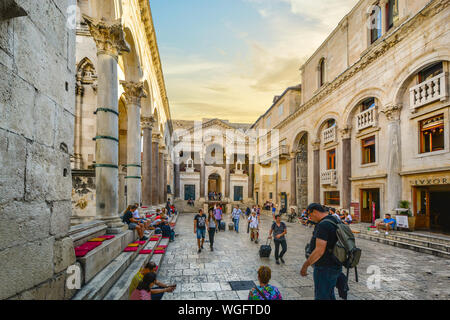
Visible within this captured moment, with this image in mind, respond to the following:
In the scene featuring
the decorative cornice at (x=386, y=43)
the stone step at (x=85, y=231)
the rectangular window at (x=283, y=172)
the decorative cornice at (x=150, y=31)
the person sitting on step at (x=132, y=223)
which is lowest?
the person sitting on step at (x=132, y=223)

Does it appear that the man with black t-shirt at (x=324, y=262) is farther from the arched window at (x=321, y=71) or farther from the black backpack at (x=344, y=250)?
the arched window at (x=321, y=71)

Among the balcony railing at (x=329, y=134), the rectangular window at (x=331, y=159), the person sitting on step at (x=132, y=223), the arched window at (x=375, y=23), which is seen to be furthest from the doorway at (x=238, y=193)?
the person sitting on step at (x=132, y=223)

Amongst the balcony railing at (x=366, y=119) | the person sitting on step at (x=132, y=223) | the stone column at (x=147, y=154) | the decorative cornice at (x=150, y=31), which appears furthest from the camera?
the stone column at (x=147, y=154)

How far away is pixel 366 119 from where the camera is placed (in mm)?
14703

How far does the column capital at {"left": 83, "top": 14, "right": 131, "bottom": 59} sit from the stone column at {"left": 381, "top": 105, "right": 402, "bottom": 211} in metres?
13.0

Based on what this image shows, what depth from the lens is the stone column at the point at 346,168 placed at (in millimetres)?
16250

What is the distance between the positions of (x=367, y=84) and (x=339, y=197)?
26.0ft

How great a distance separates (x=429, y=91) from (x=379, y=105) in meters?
3.03

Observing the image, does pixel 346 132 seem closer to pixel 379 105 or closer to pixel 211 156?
pixel 379 105

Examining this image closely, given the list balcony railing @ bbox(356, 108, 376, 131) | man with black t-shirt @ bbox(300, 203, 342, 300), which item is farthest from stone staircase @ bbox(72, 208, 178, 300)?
balcony railing @ bbox(356, 108, 376, 131)

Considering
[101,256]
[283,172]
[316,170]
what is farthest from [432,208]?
[101,256]

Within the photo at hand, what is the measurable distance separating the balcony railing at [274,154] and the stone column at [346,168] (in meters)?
9.21

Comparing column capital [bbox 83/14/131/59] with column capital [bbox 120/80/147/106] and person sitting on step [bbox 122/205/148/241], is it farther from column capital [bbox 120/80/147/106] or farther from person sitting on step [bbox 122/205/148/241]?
person sitting on step [bbox 122/205/148/241]
